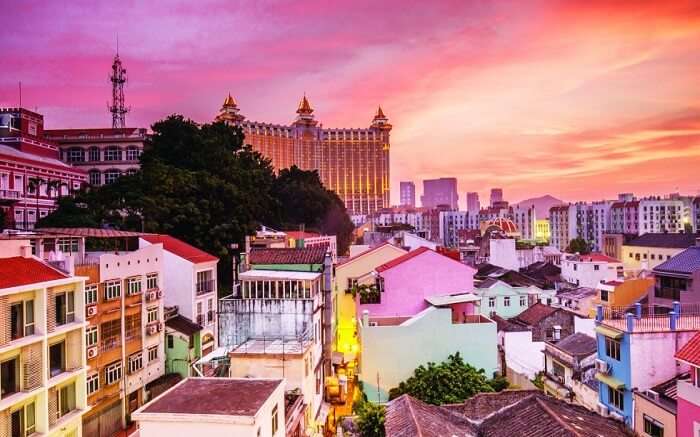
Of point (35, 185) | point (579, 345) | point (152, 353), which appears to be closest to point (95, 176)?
point (35, 185)

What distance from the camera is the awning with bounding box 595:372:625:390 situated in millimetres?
15723

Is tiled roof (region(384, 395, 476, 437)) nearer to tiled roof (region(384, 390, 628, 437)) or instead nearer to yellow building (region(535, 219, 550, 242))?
tiled roof (region(384, 390, 628, 437))

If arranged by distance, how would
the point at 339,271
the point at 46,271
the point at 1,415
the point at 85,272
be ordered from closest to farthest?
the point at 1,415
the point at 46,271
the point at 85,272
the point at 339,271

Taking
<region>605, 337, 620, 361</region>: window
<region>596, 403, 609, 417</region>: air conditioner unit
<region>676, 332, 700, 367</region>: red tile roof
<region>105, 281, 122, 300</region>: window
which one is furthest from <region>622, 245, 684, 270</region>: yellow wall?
<region>105, 281, 122, 300</region>: window

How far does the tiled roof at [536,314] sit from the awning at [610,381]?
9234 mm

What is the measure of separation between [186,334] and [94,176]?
32.4 metres

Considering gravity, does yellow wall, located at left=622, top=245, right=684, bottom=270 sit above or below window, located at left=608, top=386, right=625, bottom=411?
above

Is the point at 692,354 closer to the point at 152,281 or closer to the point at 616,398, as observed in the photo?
the point at 616,398

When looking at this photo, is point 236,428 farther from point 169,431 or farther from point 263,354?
point 263,354

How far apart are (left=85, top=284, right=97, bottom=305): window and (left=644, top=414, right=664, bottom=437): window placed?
1677cm

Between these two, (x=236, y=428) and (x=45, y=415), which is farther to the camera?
(x=45, y=415)

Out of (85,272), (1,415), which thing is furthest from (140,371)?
(1,415)

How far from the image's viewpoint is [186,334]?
23656 millimetres

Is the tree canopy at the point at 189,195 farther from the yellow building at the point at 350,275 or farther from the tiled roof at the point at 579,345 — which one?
the tiled roof at the point at 579,345
